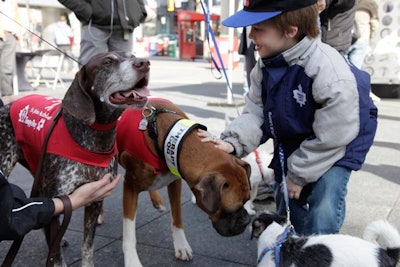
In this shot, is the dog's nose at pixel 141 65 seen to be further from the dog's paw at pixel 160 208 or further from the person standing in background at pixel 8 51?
the person standing in background at pixel 8 51

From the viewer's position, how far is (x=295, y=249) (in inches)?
102

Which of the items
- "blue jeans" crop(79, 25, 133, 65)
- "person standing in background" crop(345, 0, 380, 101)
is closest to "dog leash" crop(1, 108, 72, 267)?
"blue jeans" crop(79, 25, 133, 65)

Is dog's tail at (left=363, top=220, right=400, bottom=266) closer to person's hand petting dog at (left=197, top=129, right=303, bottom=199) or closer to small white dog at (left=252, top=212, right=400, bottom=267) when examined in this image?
small white dog at (left=252, top=212, right=400, bottom=267)

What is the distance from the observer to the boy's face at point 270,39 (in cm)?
282

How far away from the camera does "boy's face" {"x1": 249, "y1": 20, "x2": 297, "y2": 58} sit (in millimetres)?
2822

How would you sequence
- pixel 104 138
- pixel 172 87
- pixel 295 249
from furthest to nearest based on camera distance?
pixel 172 87 < pixel 104 138 < pixel 295 249

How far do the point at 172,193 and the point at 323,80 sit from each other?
5.04ft

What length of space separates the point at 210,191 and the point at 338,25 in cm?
263

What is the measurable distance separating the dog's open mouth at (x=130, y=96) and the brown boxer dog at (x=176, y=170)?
13.1 inches

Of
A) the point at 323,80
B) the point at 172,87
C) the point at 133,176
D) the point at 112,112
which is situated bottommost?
the point at 172,87

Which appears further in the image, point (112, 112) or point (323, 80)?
point (112, 112)

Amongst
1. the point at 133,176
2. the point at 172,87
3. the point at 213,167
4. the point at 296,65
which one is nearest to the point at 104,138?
the point at 133,176

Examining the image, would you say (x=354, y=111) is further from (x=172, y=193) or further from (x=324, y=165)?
(x=172, y=193)

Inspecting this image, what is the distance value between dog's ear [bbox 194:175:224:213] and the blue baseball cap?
939mm
